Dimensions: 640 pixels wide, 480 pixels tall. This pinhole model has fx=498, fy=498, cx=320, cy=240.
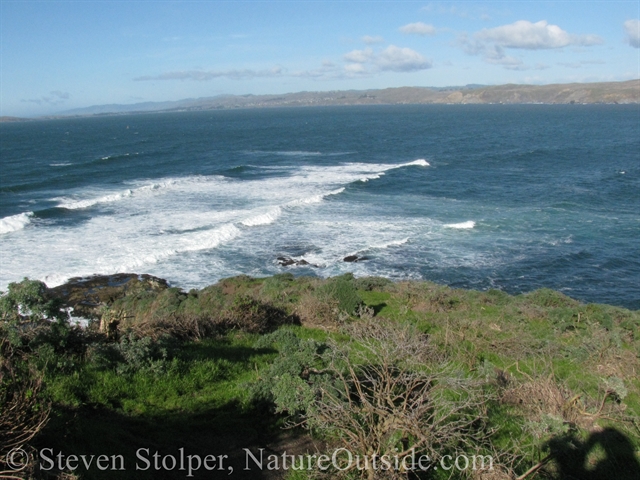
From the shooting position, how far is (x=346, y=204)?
132 feet

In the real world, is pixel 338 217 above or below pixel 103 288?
above

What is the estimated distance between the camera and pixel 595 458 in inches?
293

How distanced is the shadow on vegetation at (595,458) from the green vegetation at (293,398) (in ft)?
0.09

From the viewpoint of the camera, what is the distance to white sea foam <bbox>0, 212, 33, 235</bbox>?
3269 cm

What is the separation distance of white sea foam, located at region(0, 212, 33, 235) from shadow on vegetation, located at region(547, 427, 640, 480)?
34852 millimetres

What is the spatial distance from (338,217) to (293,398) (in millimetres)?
29798

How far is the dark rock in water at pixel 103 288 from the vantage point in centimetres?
2309

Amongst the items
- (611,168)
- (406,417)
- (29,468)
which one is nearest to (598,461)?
(406,417)

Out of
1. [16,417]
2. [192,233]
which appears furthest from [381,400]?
[192,233]

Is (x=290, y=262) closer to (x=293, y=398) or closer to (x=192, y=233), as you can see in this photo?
(x=192, y=233)

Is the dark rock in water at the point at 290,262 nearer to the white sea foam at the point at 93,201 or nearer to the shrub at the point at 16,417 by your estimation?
the white sea foam at the point at 93,201

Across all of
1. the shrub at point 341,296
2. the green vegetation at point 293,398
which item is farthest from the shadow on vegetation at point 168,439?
the shrub at point 341,296

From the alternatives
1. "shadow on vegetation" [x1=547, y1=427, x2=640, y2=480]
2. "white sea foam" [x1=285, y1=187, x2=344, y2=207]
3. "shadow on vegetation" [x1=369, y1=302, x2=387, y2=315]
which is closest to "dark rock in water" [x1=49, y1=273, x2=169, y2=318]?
"shadow on vegetation" [x1=369, y1=302, x2=387, y2=315]

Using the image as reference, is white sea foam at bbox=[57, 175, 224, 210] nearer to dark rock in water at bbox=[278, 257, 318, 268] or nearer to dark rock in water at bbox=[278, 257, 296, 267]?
dark rock in water at bbox=[278, 257, 296, 267]
